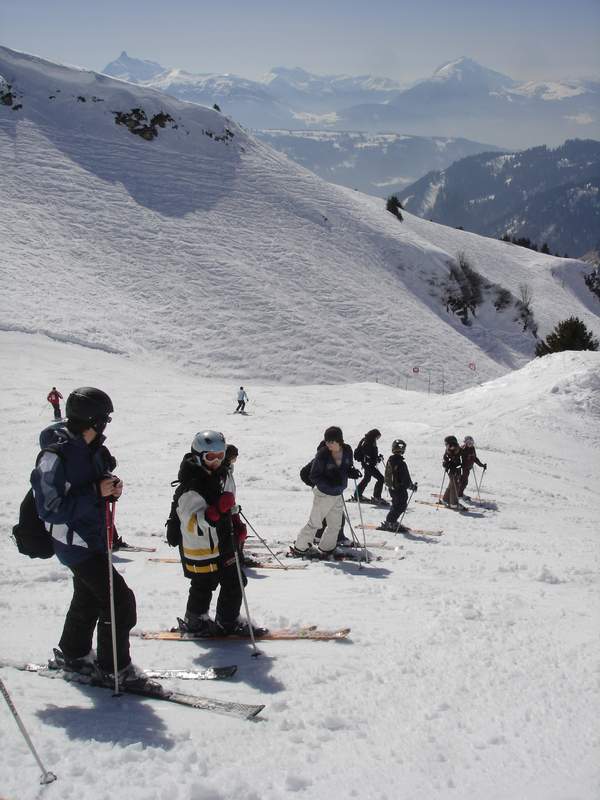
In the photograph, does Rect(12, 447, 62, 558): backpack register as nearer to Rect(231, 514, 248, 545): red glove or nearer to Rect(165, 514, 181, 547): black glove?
Result: Rect(165, 514, 181, 547): black glove

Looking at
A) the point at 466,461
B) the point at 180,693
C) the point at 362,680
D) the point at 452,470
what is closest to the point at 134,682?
the point at 180,693

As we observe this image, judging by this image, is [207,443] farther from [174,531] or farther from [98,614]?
[98,614]

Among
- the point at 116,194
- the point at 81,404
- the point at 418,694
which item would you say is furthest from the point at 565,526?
the point at 116,194

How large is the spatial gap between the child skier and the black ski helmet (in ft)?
25.0

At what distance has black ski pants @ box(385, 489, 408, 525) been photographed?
1145 cm

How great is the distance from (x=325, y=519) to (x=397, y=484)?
2.60 metres

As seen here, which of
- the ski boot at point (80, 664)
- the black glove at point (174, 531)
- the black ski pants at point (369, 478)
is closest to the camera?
the ski boot at point (80, 664)

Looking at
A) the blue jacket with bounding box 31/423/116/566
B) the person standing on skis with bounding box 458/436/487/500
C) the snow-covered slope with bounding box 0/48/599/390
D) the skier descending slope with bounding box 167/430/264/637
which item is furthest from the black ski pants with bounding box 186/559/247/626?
the snow-covered slope with bounding box 0/48/599/390

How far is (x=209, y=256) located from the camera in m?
56.0

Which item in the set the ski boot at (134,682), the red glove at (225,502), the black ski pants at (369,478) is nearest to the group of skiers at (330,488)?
the black ski pants at (369,478)

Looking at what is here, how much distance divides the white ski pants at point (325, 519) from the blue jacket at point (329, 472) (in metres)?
0.18

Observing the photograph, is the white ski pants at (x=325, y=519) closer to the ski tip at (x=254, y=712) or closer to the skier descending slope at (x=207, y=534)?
the skier descending slope at (x=207, y=534)

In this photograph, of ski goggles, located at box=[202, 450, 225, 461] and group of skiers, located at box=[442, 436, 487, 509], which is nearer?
ski goggles, located at box=[202, 450, 225, 461]

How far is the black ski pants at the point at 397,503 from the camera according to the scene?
1145 cm
